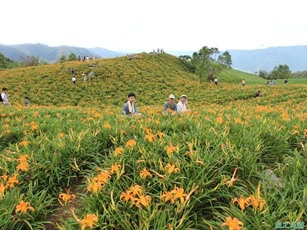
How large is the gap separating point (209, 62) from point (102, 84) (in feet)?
63.4

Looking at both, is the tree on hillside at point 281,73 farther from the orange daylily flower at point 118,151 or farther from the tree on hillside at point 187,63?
the orange daylily flower at point 118,151

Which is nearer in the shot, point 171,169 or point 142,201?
point 142,201

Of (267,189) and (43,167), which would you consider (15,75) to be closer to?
(43,167)

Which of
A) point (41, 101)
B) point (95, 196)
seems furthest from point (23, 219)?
point (41, 101)

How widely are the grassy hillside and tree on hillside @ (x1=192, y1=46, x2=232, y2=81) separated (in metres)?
1.85

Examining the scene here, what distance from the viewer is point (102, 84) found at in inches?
1158

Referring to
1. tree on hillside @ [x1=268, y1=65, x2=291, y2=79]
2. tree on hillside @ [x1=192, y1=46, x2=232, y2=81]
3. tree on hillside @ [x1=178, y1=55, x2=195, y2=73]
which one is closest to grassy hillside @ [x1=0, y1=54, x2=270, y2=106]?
tree on hillside @ [x1=192, y1=46, x2=232, y2=81]

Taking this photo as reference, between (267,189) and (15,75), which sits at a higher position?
(267,189)

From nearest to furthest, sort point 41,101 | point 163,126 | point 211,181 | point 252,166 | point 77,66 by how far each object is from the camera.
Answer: point 211,181 < point 252,166 < point 163,126 < point 41,101 < point 77,66

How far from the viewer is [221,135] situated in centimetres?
367

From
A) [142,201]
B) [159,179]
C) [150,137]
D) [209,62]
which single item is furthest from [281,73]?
[142,201]

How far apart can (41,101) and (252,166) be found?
2452 cm

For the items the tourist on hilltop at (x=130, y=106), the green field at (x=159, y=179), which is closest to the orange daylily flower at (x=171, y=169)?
the green field at (x=159, y=179)

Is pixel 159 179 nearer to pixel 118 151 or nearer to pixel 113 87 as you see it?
pixel 118 151
